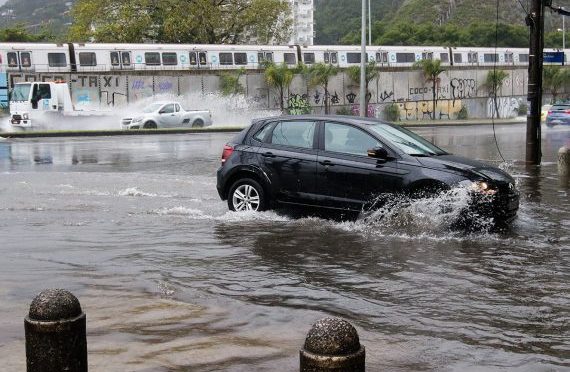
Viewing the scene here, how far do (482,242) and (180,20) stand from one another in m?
51.6

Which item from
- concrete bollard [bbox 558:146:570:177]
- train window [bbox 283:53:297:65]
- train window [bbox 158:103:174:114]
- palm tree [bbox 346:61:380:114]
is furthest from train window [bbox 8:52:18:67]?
concrete bollard [bbox 558:146:570:177]

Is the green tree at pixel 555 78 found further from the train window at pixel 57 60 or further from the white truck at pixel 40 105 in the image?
the white truck at pixel 40 105

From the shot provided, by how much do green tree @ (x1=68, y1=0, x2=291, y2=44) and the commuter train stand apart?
11.2 metres

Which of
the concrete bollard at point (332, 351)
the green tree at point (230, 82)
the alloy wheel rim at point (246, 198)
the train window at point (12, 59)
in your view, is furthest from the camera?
the green tree at point (230, 82)

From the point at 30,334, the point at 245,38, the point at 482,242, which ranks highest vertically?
the point at 245,38

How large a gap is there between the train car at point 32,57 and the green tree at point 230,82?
31.4ft

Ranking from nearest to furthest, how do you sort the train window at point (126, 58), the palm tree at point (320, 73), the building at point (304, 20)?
the train window at point (126, 58)
the palm tree at point (320, 73)
the building at point (304, 20)

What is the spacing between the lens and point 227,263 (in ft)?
26.8

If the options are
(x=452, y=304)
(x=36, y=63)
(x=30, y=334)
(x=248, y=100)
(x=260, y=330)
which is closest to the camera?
(x=30, y=334)

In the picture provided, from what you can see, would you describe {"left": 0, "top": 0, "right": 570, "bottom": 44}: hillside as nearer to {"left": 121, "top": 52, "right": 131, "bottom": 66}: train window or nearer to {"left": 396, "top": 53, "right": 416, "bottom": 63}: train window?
{"left": 396, "top": 53, "right": 416, "bottom": 63}: train window

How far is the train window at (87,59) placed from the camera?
43000 millimetres

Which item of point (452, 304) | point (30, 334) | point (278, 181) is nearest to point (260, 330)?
point (452, 304)

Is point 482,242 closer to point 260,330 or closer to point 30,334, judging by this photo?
point 260,330

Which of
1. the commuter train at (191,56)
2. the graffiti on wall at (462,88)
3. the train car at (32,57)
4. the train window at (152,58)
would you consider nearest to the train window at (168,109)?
the commuter train at (191,56)
